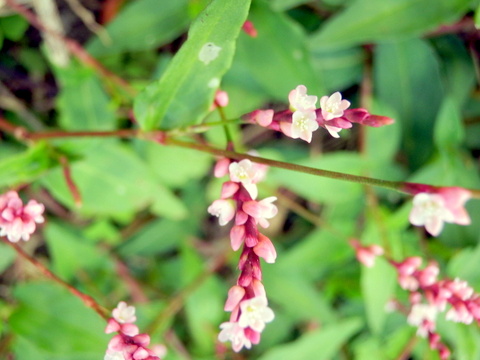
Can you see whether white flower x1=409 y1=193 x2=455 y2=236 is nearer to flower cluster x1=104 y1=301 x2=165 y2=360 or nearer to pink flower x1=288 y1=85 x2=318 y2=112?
pink flower x1=288 y1=85 x2=318 y2=112

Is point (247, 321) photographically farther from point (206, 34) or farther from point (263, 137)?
point (263, 137)

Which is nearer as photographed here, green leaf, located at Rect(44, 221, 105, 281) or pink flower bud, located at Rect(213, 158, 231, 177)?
pink flower bud, located at Rect(213, 158, 231, 177)

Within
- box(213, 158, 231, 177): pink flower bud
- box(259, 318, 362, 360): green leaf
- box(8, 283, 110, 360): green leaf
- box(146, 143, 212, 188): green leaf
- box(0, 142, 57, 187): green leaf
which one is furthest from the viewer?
box(146, 143, 212, 188): green leaf

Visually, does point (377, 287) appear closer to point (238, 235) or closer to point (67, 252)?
point (238, 235)

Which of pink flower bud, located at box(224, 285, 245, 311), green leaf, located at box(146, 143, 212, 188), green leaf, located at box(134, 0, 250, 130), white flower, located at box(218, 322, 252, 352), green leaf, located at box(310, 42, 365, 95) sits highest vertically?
green leaf, located at box(310, 42, 365, 95)

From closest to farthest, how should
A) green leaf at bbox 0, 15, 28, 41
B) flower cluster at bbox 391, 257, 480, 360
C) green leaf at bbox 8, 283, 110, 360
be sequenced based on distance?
flower cluster at bbox 391, 257, 480, 360 < green leaf at bbox 8, 283, 110, 360 < green leaf at bbox 0, 15, 28, 41

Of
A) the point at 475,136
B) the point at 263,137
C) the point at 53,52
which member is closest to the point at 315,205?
the point at 263,137

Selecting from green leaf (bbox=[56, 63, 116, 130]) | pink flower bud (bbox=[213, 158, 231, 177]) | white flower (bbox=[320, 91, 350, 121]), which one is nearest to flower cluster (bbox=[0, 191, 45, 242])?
pink flower bud (bbox=[213, 158, 231, 177])
